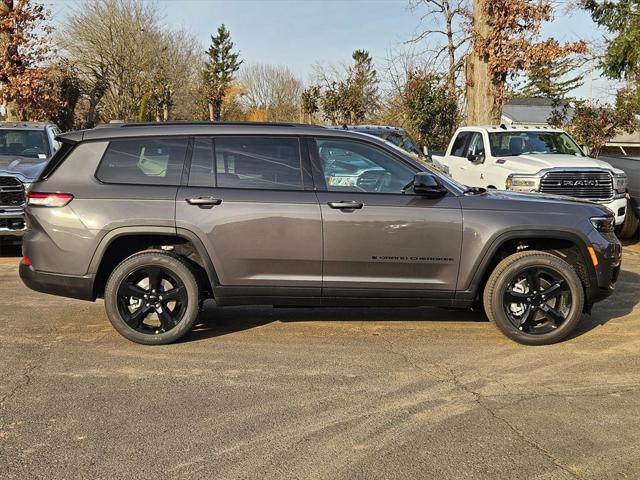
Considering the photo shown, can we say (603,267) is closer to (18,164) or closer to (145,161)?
(145,161)

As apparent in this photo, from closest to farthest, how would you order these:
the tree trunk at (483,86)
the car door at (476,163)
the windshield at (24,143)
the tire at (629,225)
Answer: the windshield at (24,143) → the tire at (629,225) → the car door at (476,163) → the tree trunk at (483,86)

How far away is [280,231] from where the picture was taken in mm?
5098

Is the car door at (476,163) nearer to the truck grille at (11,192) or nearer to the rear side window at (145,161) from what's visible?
the rear side window at (145,161)

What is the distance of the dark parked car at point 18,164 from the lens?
8.93 m

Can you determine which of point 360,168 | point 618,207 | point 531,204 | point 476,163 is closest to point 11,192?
point 360,168

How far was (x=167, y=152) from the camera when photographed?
527cm

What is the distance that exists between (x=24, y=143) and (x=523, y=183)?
848 cm

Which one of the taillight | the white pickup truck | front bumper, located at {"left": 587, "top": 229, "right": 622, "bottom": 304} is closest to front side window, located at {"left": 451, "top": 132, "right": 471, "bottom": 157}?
the white pickup truck

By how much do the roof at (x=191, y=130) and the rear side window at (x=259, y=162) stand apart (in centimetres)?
8

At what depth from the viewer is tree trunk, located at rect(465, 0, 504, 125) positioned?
51.9 ft

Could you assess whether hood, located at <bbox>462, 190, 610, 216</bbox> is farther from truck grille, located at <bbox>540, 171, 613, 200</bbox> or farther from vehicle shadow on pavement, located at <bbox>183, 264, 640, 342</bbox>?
truck grille, located at <bbox>540, 171, 613, 200</bbox>

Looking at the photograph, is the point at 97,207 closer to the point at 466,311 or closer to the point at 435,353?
the point at 435,353

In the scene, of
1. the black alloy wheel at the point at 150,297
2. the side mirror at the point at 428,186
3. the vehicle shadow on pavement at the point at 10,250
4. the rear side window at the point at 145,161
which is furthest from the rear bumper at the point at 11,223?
the side mirror at the point at 428,186

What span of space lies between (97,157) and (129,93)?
29.9m
